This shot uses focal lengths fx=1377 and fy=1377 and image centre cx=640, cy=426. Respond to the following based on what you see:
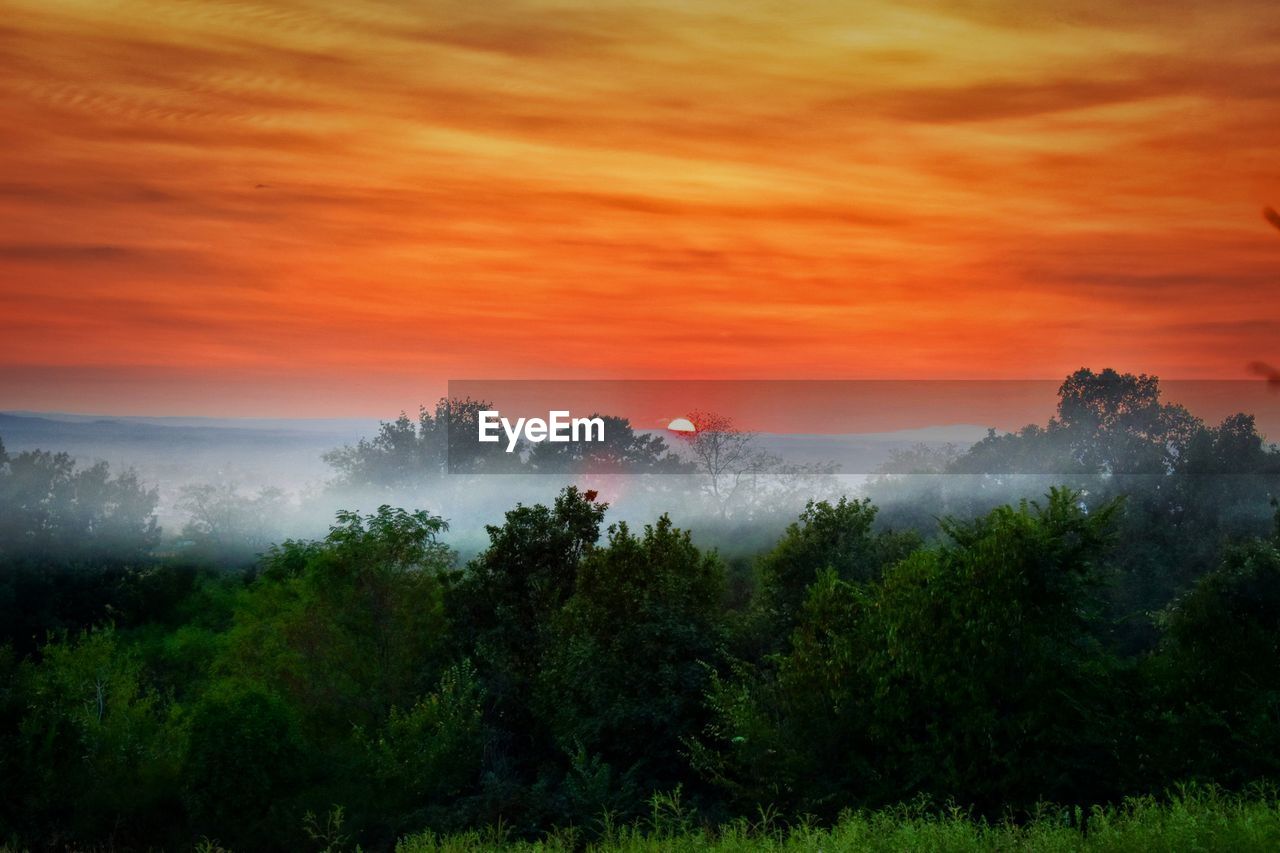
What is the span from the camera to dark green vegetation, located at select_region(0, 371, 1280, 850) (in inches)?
1252

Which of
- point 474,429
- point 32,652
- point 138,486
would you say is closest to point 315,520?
point 474,429

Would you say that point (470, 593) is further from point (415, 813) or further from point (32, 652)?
point (32, 652)

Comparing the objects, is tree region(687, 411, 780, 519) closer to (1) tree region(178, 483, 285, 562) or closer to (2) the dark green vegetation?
(1) tree region(178, 483, 285, 562)

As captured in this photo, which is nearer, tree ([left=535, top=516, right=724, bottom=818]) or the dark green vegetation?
the dark green vegetation

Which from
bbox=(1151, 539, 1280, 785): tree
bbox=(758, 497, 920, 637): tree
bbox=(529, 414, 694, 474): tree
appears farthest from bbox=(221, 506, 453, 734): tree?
bbox=(529, 414, 694, 474): tree

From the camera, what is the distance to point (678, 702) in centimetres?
4297

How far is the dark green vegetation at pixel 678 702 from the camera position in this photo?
104 feet

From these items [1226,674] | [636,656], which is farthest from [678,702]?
[1226,674]

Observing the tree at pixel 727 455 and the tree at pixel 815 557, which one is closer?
the tree at pixel 815 557

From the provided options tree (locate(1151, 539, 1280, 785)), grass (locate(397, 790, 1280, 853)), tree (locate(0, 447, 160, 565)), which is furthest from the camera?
tree (locate(0, 447, 160, 565))

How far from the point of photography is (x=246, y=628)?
2271 inches

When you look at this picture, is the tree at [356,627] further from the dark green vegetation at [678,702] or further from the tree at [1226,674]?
the tree at [1226,674]

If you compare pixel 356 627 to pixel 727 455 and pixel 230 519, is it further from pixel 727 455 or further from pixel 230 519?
pixel 727 455

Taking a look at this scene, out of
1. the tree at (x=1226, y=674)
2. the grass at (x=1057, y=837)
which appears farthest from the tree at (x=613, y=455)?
the grass at (x=1057, y=837)
